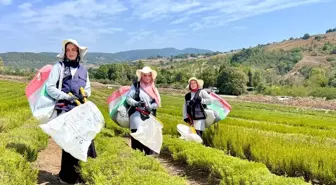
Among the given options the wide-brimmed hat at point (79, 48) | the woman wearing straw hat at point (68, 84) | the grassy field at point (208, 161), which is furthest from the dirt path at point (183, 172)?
the wide-brimmed hat at point (79, 48)

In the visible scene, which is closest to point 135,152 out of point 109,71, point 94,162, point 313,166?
point 94,162

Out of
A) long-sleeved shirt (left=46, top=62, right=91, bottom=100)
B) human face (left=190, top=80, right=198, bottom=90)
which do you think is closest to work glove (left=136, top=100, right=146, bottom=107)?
long-sleeved shirt (left=46, top=62, right=91, bottom=100)

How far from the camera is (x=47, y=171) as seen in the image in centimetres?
656

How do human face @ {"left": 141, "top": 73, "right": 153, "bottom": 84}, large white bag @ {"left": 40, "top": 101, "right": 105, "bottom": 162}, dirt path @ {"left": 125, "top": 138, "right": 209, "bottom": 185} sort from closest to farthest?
large white bag @ {"left": 40, "top": 101, "right": 105, "bottom": 162} < dirt path @ {"left": 125, "top": 138, "right": 209, "bottom": 185} < human face @ {"left": 141, "top": 73, "right": 153, "bottom": 84}

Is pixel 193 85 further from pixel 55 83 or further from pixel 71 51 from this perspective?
pixel 55 83

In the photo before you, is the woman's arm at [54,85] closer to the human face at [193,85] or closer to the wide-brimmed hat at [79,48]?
the wide-brimmed hat at [79,48]

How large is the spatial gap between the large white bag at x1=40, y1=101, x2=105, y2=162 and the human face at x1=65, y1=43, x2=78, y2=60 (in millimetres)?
758

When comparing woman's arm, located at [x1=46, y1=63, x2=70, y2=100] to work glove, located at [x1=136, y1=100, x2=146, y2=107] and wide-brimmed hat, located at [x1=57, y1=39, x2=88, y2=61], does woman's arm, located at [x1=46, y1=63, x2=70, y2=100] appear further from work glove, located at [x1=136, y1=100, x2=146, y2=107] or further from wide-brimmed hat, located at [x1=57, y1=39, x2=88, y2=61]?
work glove, located at [x1=136, y1=100, x2=146, y2=107]

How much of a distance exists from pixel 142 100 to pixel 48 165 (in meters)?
2.10

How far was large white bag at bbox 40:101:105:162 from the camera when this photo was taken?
530 centimetres

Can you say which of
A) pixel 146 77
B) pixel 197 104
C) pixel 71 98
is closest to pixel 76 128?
pixel 71 98

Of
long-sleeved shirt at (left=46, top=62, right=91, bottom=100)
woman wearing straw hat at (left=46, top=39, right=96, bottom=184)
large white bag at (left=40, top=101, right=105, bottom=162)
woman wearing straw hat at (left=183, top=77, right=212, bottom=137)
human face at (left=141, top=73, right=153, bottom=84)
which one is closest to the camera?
large white bag at (left=40, top=101, right=105, bottom=162)

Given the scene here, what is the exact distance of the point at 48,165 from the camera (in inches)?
277

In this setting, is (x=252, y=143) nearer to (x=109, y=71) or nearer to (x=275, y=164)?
(x=275, y=164)
